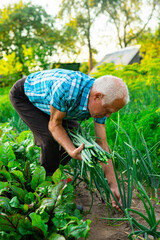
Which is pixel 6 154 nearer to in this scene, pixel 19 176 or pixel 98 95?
pixel 19 176

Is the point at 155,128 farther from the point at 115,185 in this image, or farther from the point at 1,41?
the point at 1,41

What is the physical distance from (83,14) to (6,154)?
2408 cm

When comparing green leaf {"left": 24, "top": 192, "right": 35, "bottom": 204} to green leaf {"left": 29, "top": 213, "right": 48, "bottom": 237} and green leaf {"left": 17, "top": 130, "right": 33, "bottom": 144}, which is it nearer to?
green leaf {"left": 29, "top": 213, "right": 48, "bottom": 237}

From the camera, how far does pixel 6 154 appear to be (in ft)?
7.30

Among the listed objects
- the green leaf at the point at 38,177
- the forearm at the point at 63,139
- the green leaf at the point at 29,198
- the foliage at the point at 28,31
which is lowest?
the green leaf at the point at 29,198

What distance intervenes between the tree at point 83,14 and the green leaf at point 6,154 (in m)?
21.6

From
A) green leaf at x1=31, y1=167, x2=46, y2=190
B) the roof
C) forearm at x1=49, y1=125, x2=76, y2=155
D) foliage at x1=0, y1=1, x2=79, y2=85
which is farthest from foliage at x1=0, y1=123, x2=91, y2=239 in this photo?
foliage at x1=0, y1=1, x2=79, y2=85

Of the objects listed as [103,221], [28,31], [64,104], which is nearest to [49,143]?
[64,104]

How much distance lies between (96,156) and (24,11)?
19.1 m

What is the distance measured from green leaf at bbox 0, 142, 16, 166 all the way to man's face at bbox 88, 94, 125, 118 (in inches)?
34.5

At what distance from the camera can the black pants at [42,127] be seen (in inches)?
86.1

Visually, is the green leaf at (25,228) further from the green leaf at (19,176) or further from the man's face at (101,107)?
the man's face at (101,107)

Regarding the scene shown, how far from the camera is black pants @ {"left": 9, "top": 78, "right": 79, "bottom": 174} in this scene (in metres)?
2.19

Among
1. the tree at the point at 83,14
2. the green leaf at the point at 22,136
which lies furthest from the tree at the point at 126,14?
the green leaf at the point at 22,136
